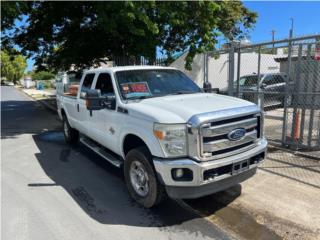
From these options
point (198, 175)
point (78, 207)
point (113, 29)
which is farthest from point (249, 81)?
point (78, 207)

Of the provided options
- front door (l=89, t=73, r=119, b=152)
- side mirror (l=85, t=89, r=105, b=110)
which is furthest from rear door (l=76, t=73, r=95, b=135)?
side mirror (l=85, t=89, r=105, b=110)

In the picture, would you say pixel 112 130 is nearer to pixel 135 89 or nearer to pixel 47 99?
pixel 135 89

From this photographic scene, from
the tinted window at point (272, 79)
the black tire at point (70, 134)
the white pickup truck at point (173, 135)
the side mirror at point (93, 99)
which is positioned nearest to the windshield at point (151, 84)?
the white pickup truck at point (173, 135)

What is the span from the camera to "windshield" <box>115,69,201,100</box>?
4.95 m

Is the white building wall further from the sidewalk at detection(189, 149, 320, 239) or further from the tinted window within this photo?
the sidewalk at detection(189, 149, 320, 239)

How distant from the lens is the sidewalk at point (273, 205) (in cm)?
379

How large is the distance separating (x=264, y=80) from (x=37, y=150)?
26.0 feet

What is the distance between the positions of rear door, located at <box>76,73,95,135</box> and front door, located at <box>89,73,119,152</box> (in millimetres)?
357

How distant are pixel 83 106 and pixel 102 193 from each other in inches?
87.1

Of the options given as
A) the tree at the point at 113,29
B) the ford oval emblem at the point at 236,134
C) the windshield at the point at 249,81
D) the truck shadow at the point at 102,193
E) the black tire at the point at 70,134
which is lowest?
the truck shadow at the point at 102,193

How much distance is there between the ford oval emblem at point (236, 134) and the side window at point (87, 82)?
11.1ft

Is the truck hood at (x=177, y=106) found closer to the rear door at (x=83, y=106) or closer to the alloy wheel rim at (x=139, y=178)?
the alloy wheel rim at (x=139, y=178)

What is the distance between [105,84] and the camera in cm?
561

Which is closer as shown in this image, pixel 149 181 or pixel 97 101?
pixel 149 181
